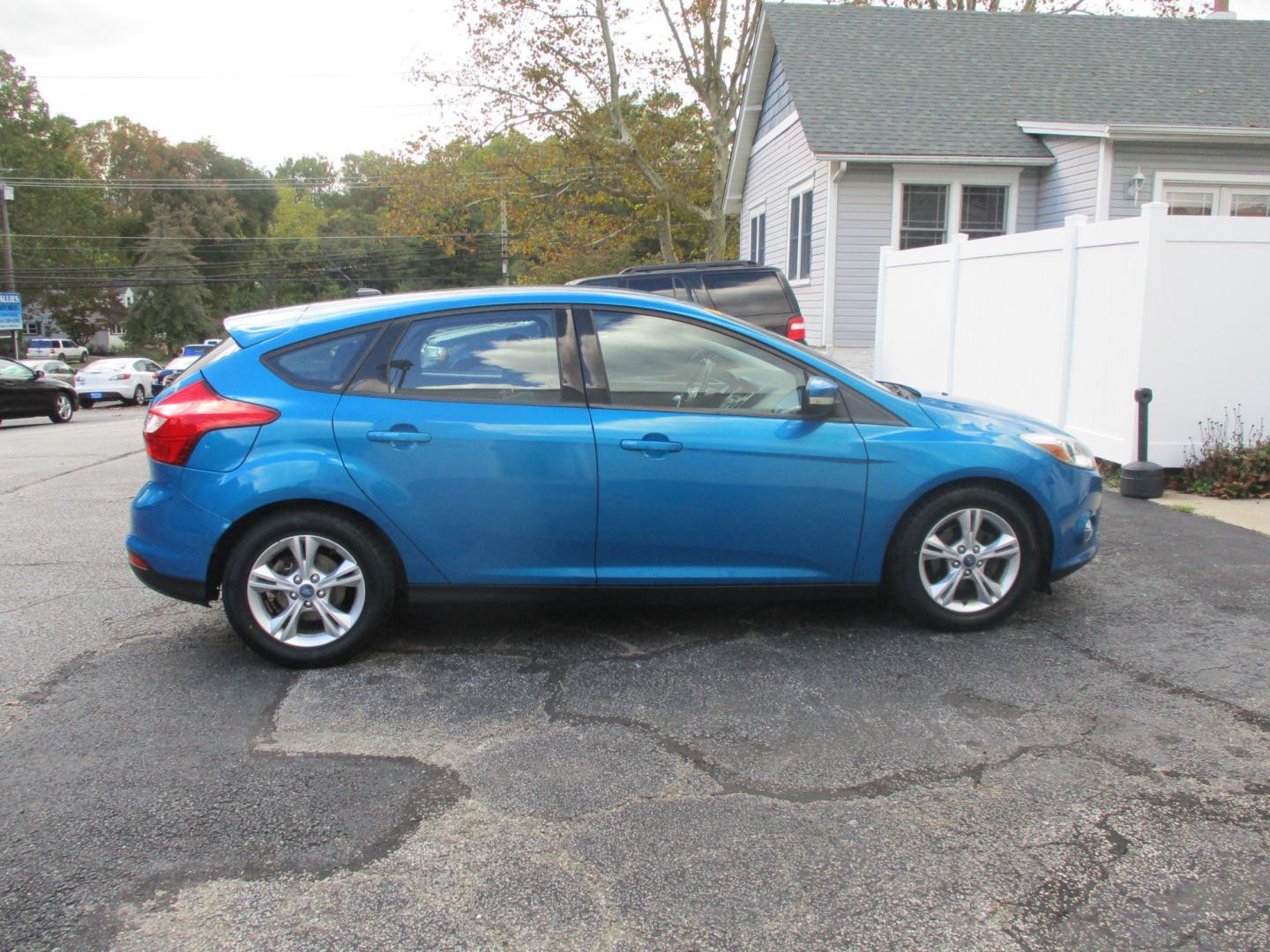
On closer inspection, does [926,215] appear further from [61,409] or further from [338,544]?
[61,409]

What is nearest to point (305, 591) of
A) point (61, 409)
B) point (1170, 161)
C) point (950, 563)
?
point (950, 563)

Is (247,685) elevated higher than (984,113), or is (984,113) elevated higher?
(984,113)

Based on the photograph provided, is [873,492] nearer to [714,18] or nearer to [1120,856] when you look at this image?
[1120,856]

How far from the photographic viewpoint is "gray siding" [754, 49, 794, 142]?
61.6 feet

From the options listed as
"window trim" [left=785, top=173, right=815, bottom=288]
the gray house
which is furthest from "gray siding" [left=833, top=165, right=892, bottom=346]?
"window trim" [left=785, top=173, right=815, bottom=288]

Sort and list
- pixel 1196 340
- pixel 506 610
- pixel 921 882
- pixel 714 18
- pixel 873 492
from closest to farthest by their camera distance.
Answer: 1. pixel 921 882
2. pixel 873 492
3. pixel 506 610
4. pixel 1196 340
5. pixel 714 18

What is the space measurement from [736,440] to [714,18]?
27699mm

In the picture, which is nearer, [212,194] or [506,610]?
[506,610]

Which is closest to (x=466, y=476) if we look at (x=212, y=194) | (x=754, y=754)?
(x=754, y=754)

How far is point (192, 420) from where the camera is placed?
4.35m

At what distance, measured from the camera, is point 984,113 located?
16875 millimetres

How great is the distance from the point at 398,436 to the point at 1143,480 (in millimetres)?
6104

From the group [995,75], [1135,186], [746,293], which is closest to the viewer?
[746,293]

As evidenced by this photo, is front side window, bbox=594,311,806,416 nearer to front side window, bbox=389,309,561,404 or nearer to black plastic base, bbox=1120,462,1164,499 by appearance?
front side window, bbox=389,309,561,404
